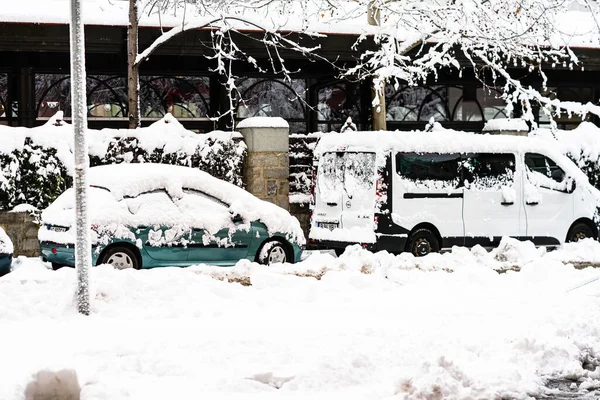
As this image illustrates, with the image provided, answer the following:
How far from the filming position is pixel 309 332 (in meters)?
8.18

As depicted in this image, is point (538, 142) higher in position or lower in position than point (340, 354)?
higher

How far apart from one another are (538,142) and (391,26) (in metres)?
4.11

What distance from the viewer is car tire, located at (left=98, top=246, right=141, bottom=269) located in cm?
1244

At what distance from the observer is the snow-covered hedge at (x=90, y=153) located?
15836 mm

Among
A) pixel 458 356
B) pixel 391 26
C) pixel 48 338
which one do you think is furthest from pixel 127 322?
pixel 391 26

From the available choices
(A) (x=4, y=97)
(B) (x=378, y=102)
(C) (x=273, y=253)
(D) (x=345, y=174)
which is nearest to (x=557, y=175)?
(D) (x=345, y=174)

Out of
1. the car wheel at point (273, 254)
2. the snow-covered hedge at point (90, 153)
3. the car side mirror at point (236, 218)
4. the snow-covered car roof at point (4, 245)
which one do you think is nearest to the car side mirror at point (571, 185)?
the car wheel at point (273, 254)

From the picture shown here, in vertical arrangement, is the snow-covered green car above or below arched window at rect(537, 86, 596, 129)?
below

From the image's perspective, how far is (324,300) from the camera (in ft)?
32.0

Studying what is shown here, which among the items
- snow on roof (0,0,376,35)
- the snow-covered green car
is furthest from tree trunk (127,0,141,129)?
the snow-covered green car

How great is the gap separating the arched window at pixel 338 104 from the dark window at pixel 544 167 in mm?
7494

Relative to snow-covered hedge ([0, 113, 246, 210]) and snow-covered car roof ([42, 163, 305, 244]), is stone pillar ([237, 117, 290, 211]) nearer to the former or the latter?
snow-covered hedge ([0, 113, 246, 210])

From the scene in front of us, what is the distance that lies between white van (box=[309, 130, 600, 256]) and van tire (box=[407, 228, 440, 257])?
0.02 meters

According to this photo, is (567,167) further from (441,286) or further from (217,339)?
(217,339)
